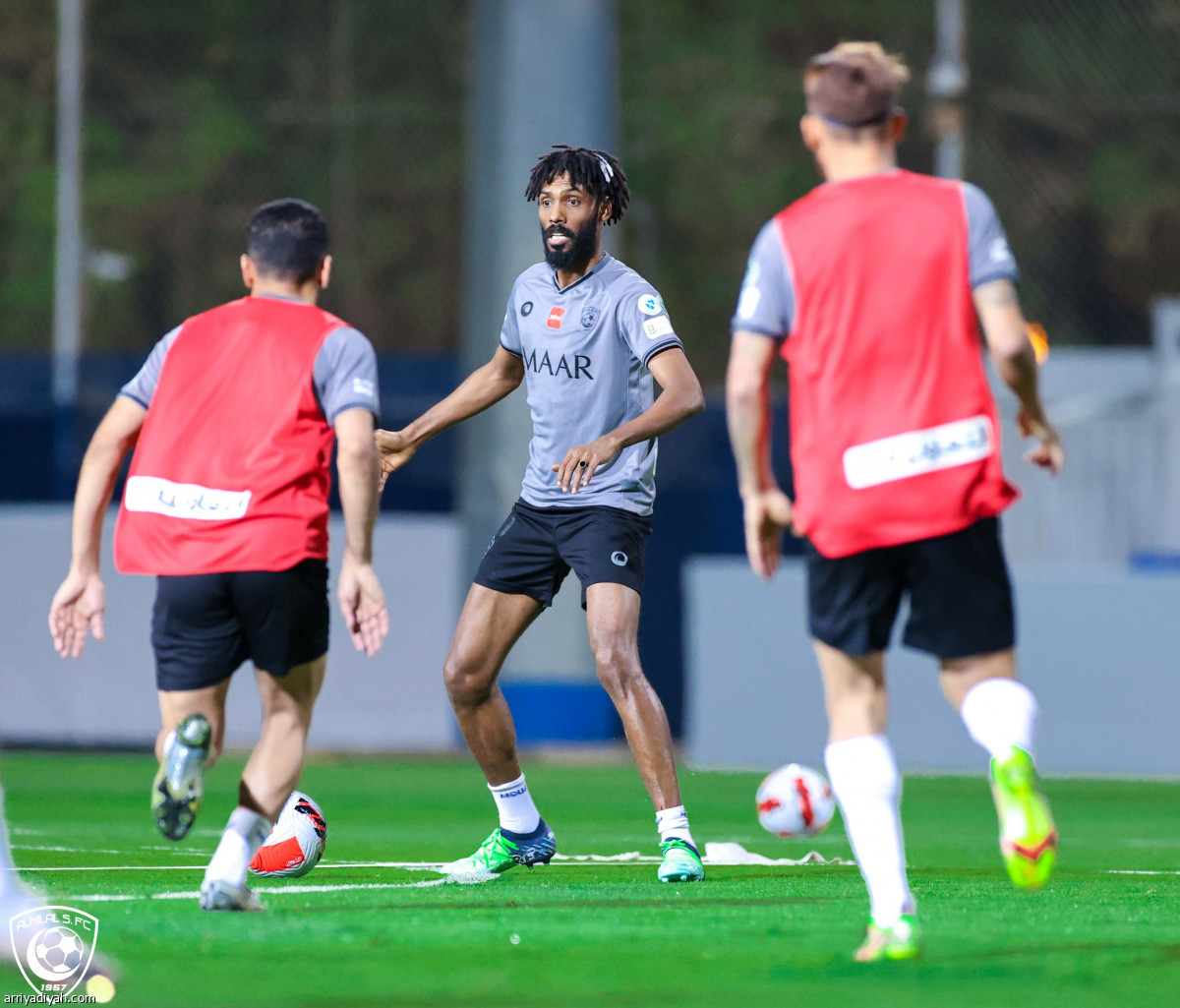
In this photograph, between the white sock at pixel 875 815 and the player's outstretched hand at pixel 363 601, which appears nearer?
the white sock at pixel 875 815

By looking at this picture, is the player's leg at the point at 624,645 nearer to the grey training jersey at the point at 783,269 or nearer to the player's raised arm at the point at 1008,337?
the grey training jersey at the point at 783,269

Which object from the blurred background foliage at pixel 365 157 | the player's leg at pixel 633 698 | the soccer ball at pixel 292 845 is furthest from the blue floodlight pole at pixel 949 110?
the soccer ball at pixel 292 845

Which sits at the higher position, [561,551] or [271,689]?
[561,551]

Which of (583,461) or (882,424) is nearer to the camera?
(882,424)

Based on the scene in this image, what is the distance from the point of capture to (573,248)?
712 centimetres

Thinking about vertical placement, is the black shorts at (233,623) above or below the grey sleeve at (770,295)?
below

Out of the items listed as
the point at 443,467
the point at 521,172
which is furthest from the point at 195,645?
the point at 443,467

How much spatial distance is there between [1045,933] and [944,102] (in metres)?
13.7

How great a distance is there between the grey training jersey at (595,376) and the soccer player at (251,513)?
1.41 m

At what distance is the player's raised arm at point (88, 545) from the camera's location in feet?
18.7

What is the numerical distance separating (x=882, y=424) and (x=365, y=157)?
20.5 metres

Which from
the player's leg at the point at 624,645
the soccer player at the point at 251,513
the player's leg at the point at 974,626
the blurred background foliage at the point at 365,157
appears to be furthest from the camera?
the blurred background foliage at the point at 365,157

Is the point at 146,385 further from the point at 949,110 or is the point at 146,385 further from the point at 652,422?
the point at 949,110

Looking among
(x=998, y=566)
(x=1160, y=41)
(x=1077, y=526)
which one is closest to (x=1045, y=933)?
(x=998, y=566)
